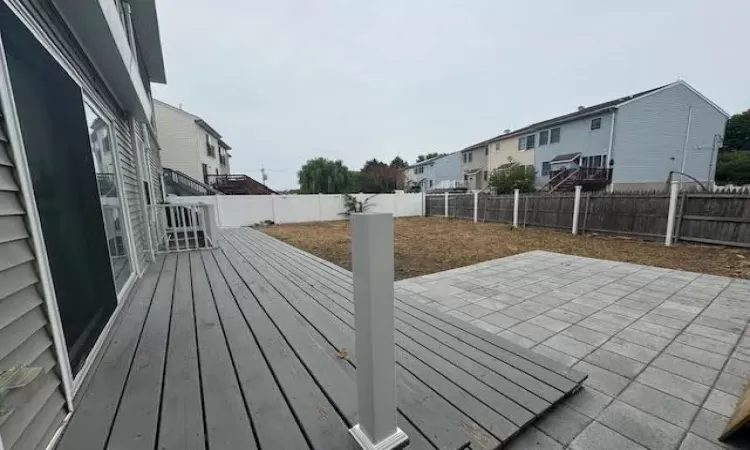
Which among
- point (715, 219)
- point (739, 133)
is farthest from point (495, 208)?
point (739, 133)

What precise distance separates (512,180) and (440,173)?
1217 centimetres

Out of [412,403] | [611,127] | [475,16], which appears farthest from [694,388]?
[611,127]

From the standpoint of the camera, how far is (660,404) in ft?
5.07

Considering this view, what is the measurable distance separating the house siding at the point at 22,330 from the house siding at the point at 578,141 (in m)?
19.3

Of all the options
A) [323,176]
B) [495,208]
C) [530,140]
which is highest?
[530,140]

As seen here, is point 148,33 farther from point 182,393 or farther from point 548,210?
point 548,210

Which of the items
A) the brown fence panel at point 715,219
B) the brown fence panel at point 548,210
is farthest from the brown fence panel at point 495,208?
the brown fence panel at point 715,219

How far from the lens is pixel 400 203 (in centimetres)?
1583

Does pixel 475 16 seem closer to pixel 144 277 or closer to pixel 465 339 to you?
pixel 465 339

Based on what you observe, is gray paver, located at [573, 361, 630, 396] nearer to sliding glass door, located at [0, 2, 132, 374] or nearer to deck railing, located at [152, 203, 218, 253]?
sliding glass door, located at [0, 2, 132, 374]

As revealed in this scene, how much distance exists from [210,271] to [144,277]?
0.70 meters

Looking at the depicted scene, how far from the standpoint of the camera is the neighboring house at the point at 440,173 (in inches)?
1013

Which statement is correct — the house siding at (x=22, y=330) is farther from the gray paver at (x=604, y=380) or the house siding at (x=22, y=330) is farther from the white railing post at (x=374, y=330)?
the gray paver at (x=604, y=380)

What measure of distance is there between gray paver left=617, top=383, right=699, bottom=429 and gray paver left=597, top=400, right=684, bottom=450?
6 centimetres
